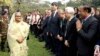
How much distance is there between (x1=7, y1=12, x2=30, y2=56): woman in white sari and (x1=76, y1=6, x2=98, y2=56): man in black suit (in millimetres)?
3773

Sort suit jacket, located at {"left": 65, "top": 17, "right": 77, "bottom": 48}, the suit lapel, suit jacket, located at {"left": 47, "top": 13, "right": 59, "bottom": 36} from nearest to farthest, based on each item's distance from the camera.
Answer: the suit lapel → suit jacket, located at {"left": 65, "top": 17, "right": 77, "bottom": 48} → suit jacket, located at {"left": 47, "top": 13, "right": 59, "bottom": 36}

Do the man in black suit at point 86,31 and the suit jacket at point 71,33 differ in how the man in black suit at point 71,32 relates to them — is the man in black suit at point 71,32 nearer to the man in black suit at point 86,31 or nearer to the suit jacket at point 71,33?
the suit jacket at point 71,33

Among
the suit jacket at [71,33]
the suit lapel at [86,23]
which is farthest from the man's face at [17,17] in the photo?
the suit lapel at [86,23]

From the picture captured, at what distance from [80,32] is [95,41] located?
44 cm

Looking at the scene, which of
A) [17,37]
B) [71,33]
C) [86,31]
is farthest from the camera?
[17,37]

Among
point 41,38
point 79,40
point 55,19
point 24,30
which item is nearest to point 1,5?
point 41,38

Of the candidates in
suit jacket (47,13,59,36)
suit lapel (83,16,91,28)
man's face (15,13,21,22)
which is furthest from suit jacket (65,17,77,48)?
suit jacket (47,13,59,36)

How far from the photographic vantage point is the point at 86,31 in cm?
985

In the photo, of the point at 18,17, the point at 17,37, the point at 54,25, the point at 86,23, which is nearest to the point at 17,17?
the point at 18,17

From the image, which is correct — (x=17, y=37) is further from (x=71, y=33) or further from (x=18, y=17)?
(x=71, y=33)

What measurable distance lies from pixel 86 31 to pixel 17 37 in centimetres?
433

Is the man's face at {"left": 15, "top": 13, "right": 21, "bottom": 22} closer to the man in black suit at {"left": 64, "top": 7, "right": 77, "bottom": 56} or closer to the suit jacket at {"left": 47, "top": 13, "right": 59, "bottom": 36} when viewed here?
the man in black suit at {"left": 64, "top": 7, "right": 77, "bottom": 56}

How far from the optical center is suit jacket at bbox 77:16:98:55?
9.70 meters

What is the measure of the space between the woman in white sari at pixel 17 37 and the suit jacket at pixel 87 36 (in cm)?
378
